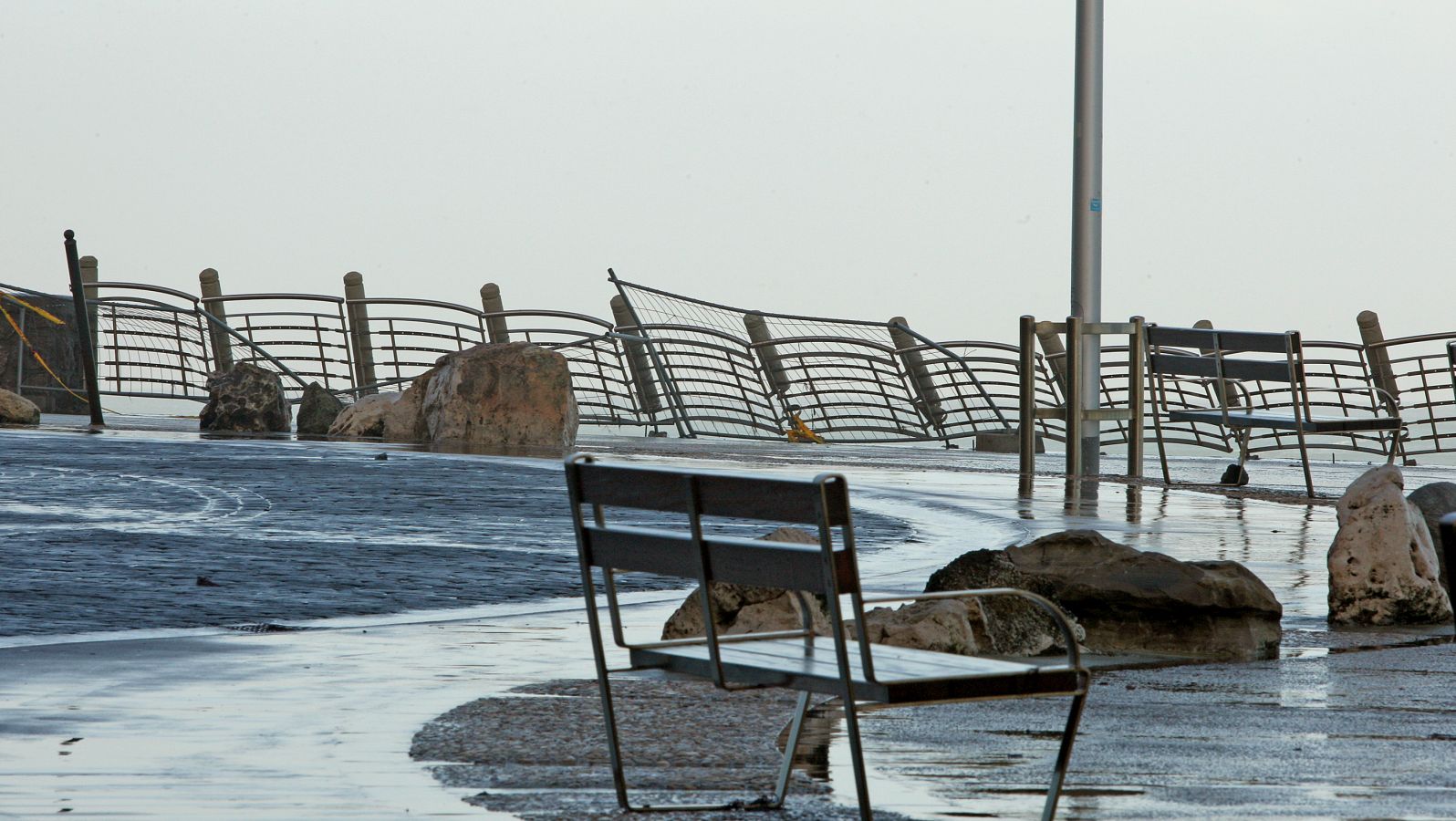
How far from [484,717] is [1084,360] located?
10543 mm

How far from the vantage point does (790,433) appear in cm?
2330

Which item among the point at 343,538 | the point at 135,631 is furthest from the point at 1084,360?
the point at 135,631

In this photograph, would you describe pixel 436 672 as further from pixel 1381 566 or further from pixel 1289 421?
pixel 1289 421

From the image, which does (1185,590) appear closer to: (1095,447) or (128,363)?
(1095,447)

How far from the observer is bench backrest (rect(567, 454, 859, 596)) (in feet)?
10.4

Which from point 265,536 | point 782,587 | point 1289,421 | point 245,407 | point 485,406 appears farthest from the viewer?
point 245,407

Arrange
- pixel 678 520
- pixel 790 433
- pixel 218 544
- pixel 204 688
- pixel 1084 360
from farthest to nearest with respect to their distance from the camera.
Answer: pixel 790 433 → pixel 1084 360 → pixel 678 520 → pixel 218 544 → pixel 204 688

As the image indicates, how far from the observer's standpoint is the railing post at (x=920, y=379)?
79.5 feet

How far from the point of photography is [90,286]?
78.2 feet

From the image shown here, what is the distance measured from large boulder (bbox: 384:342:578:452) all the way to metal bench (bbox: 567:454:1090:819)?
1446 cm

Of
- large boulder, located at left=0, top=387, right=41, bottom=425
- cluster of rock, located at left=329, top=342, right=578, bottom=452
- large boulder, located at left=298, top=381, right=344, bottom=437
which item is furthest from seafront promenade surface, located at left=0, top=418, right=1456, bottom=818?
large boulder, located at left=298, top=381, right=344, bottom=437

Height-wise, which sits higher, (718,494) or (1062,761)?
(718,494)

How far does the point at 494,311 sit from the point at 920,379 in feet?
16.7

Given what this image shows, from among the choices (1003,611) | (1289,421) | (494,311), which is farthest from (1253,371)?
(494,311)
